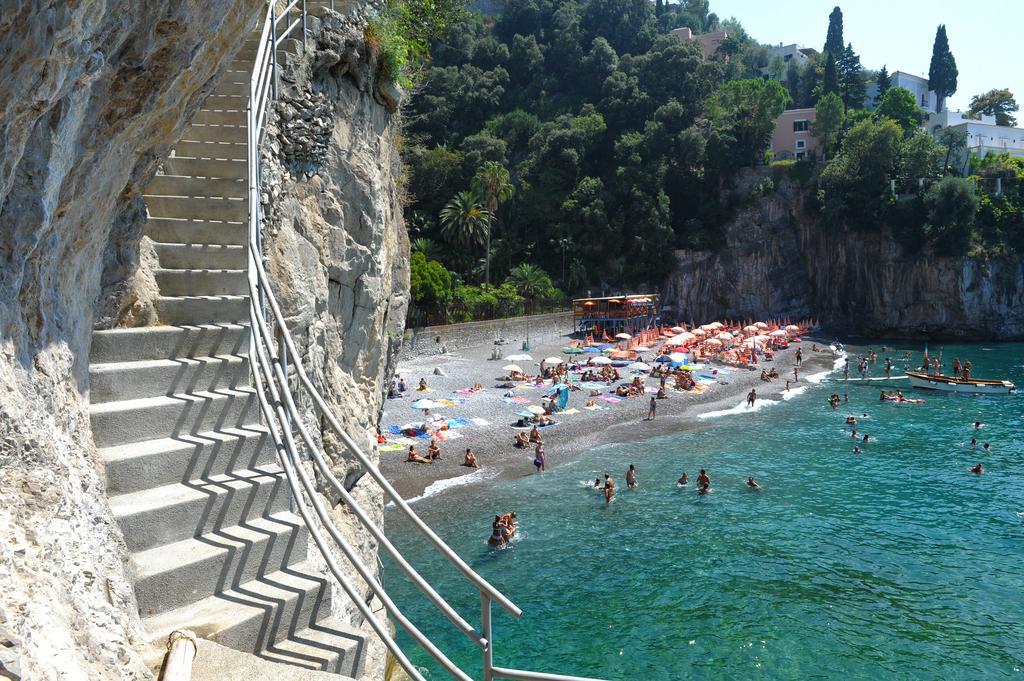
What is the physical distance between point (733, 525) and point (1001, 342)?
55.6 metres

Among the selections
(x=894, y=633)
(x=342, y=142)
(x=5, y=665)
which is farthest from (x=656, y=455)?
(x=5, y=665)

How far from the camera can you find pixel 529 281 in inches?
2421

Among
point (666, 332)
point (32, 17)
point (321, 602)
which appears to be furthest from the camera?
point (666, 332)

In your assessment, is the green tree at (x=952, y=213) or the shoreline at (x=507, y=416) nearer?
the shoreline at (x=507, y=416)

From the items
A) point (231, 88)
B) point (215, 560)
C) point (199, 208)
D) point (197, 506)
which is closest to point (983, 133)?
point (231, 88)

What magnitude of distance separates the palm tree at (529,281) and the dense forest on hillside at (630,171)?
0.13m

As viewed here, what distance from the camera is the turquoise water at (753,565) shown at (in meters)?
14.4

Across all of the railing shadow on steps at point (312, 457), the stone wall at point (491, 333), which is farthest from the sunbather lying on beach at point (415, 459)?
the railing shadow on steps at point (312, 457)

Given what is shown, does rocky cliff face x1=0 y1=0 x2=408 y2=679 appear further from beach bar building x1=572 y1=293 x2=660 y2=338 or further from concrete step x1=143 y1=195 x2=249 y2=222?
beach bar building x1=572 y1=293 x2=660 y2=338

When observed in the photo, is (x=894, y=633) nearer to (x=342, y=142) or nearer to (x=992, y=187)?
(x=342, y=142)

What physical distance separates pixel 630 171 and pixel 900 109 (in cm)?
2981

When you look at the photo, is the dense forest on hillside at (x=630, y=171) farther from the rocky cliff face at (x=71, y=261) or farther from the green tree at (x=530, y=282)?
the rocky cliff face at (x=71, y=261)

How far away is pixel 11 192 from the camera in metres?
2.87

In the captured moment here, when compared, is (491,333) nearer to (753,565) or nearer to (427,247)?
(427,247)
